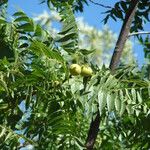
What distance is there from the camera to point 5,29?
3035mm

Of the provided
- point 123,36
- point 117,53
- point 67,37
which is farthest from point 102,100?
point 123,36

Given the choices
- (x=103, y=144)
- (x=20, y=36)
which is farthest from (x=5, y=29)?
(x=103, y=144)

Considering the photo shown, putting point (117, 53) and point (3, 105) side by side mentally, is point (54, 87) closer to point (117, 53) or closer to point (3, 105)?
point (3, 105)

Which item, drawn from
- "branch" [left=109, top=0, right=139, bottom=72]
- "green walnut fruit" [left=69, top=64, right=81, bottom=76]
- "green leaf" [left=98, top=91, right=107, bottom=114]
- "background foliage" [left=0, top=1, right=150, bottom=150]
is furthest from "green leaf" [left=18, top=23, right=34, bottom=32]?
"branch" [left=109, top=0, right=139, bottom=72]

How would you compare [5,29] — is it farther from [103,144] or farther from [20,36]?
[103,144]

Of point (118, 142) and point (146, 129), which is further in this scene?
point (118, 142)

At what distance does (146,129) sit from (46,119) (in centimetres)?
63

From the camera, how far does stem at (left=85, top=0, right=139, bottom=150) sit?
3.22 metres

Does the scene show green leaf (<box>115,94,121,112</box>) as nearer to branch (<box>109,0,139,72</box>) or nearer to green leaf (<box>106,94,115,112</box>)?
green leaf (<box>106,94,115,112</box>)

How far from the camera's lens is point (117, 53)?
3.56m

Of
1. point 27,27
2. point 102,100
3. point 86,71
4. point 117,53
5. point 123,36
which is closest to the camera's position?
point 102,100

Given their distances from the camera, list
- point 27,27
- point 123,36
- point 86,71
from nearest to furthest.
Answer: point 86,71, point 27,27, point 123,36

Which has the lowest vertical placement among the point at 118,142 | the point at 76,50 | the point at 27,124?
the point at 118,142

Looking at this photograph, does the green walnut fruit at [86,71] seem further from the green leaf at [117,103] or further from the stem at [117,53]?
the stem at [117,53]
